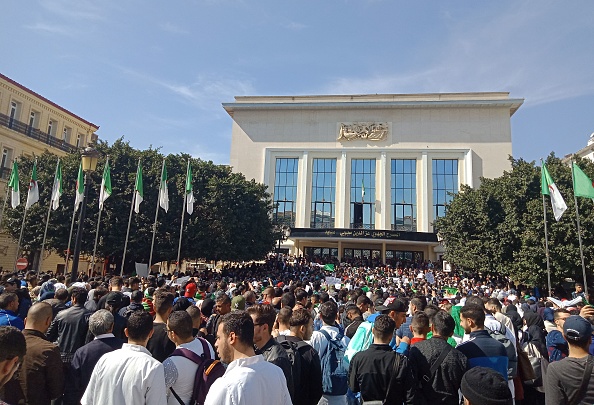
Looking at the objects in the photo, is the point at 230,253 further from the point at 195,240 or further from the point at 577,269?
the point at 577,269

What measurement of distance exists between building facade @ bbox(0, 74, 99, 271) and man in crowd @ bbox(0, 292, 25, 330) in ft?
86.6

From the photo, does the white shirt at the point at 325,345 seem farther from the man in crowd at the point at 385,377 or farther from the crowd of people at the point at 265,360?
the man in crowd at the point at 385,377

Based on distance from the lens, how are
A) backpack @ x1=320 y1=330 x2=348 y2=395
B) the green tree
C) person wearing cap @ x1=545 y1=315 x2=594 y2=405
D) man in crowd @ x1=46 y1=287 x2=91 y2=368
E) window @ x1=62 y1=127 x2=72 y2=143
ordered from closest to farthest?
person wearing cap @ x1=545 y1=315 x2=594 y2=405, backpack @ x1=320 y1=330 x2=348 y2=395, man in crowd @ x1=46 y1=287 x2=91 y2=368, the green tree, window @ x1=62 y1=127 x2=72 y2=143

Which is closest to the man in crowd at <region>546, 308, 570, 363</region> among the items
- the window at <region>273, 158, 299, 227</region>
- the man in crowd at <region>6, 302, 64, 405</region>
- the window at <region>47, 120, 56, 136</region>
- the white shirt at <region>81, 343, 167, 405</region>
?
the white shirt at <region>81, 343, 167, 405</region>

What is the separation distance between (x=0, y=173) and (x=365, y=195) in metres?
34.7

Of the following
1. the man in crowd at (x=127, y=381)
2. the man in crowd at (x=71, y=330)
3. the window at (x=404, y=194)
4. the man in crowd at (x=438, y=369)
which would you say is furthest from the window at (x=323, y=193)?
the man in crowd at (x=127, y=381)

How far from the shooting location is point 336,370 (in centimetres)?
462

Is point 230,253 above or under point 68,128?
under

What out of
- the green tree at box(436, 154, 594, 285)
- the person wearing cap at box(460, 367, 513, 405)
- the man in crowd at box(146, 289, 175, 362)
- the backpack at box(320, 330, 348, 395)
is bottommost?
the backpack at box(320, 330, 348, 395)

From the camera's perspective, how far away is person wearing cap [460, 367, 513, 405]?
233 cm

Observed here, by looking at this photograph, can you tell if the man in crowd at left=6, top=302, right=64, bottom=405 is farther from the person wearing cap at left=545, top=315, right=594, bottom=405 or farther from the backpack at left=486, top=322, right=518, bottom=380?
the backpack at left=486, top=322, right=518, bottom=380

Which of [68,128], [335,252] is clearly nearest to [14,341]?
[68,128]

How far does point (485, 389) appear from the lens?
2.36 m

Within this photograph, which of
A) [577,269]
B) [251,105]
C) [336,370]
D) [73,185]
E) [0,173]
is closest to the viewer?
[336,370]
